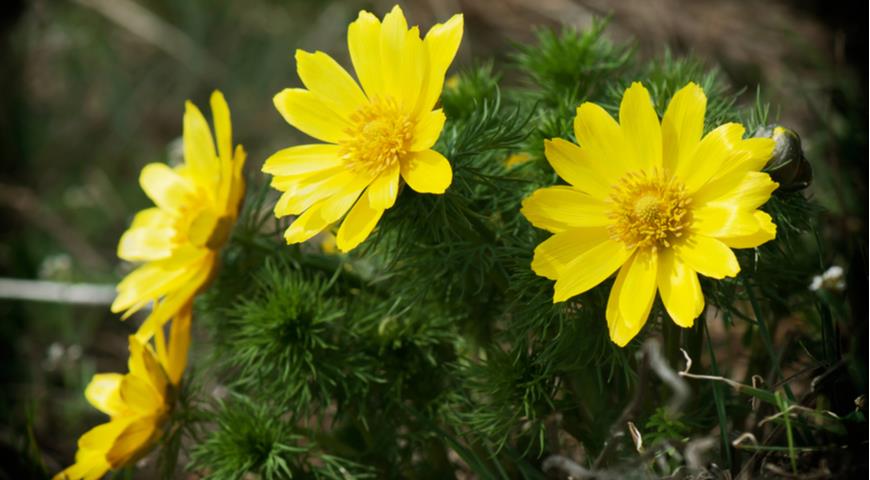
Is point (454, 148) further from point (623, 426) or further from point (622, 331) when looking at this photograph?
point (623, 426)

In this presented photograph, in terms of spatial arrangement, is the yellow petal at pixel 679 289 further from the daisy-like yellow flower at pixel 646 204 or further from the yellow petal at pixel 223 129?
the yellow petal at pixel 223 129

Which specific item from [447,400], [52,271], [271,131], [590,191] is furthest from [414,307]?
[271,131]

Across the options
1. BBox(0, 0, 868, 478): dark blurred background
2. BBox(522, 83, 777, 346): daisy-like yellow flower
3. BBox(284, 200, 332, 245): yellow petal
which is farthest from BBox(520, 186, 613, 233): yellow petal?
BBox(0, 0, 868, 478): dark blurred background

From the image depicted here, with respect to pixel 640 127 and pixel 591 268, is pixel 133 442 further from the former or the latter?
pixel 640 127

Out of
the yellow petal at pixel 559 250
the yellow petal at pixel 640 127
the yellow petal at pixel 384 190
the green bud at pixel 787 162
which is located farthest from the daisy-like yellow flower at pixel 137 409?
the green bud at pixel 787 162

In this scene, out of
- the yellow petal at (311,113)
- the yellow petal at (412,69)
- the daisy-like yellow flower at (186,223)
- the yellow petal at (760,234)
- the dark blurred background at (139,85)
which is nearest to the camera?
the yellow petal at (760,234)

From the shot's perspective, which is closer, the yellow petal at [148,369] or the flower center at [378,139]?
the flower center at [378,139]

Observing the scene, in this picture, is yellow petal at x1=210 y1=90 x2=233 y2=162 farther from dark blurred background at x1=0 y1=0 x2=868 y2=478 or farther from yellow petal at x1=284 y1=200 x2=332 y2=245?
dark blurred background at x1=0 y1=0 x2=868 y2=478
